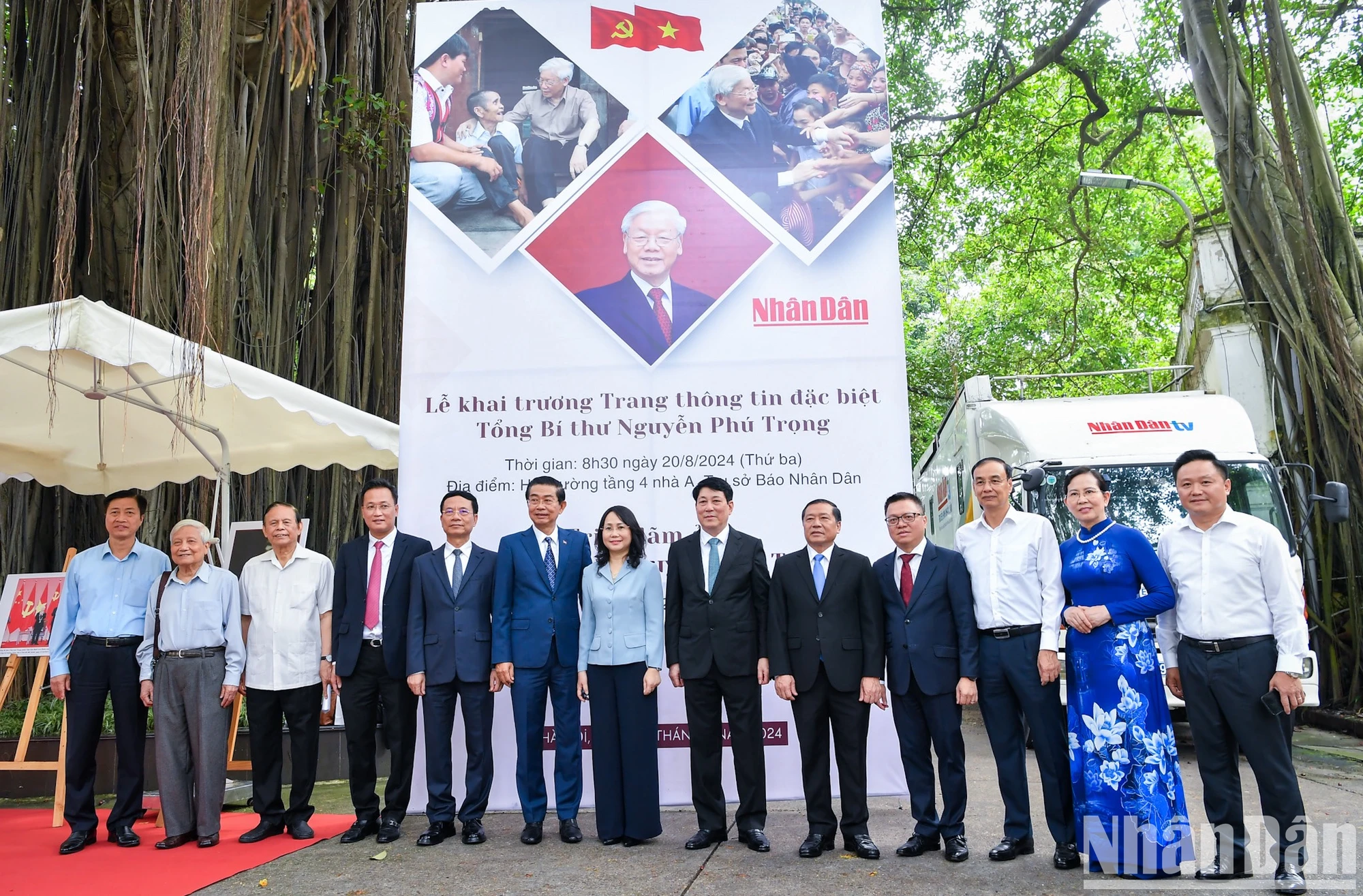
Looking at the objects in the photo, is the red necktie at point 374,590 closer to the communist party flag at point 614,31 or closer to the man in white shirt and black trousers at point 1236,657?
the communist party flag at point 614,31

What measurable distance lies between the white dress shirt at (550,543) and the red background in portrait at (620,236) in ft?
4.31

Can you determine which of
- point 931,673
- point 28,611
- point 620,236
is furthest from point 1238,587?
point 28,611

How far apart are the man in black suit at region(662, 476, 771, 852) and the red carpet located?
5.02 feet

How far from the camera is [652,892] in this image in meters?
3.23

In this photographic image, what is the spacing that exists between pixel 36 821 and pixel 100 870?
47.4 inches

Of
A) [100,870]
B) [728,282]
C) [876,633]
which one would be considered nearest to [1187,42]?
[728,282]

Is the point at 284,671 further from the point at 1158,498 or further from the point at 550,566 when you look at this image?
the point at 1158,498

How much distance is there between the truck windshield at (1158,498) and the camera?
241 inches

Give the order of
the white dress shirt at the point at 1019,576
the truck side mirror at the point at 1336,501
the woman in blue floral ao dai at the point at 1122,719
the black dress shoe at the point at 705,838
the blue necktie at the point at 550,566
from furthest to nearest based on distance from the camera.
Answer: the truck side mirror at the point at 1336,501 → the blue necktie at the point at 550,566 → the black dress shoe at the point at 705,838 → the white dress shirt at the point at 1019,576 → the woman in blue floral ao dai at the point at 1122,719

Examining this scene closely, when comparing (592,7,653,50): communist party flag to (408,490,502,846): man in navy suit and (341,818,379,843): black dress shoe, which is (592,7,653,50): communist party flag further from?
(341,818,379,843): black dress shoe

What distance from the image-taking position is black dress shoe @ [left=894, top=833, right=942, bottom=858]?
362cm

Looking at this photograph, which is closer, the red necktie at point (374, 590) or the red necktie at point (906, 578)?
the red necktie at point (906, 578)

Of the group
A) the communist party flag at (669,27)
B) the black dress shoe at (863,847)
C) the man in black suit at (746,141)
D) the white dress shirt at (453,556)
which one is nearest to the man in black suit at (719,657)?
the black dress shoe at (863,847)

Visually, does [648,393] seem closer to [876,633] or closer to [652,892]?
[876,633]
